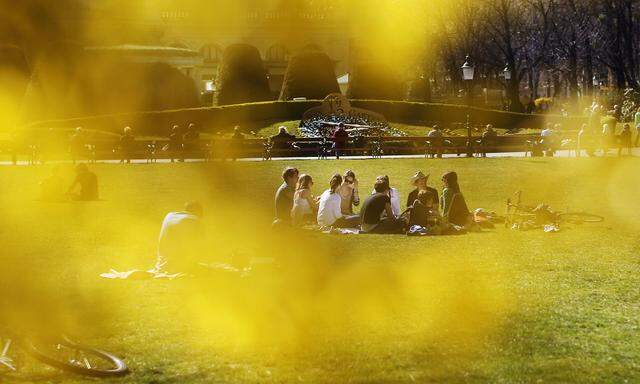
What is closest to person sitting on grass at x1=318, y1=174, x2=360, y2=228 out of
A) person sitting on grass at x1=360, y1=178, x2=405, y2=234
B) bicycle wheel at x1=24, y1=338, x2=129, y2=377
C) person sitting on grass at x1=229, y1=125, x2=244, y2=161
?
person sitting on grass at x1=360, y1=178, x2=405, y2=234

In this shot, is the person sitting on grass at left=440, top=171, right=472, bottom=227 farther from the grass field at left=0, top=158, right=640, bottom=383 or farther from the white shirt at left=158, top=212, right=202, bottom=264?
the white shirt at left=158, top=212, right=202, bottom=264

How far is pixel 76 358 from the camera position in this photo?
31.5 feet

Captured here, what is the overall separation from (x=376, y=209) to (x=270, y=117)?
117ft

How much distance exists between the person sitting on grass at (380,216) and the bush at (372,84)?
139 feet

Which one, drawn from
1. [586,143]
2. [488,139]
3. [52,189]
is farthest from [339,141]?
[52,189]

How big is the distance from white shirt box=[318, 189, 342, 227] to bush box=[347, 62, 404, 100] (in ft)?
137

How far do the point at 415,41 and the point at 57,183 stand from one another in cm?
5935

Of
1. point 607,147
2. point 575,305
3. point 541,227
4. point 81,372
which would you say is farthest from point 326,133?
point 81,372

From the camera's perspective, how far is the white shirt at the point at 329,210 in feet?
65.5

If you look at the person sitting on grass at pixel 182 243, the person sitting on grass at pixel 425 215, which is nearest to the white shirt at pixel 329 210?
the person sitting on grass at pixel 425 215

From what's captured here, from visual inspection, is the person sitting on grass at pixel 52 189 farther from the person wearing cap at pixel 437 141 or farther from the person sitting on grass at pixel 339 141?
the person wearing cap at pixel 437 141

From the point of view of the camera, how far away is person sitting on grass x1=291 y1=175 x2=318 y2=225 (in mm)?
20000

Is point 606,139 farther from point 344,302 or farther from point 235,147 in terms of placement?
point 344,302

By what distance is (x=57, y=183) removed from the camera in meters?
26.3
